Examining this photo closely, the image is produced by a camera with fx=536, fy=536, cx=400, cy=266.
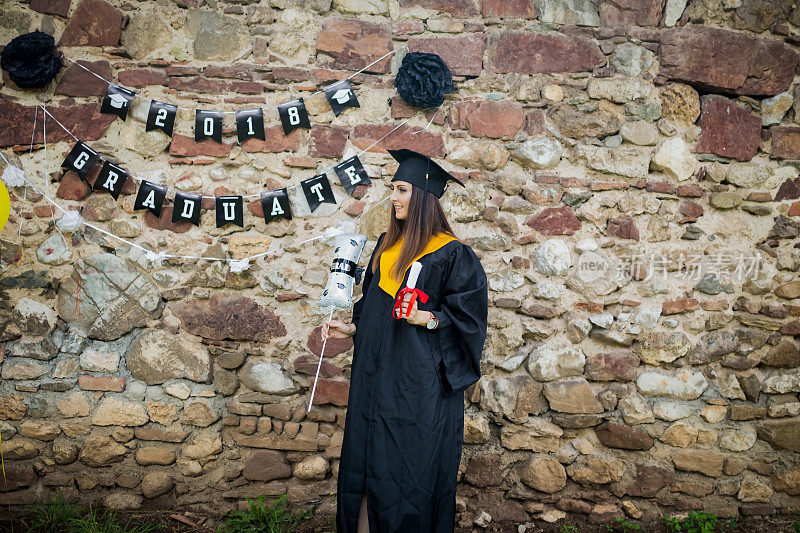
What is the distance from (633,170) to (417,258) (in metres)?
1.63

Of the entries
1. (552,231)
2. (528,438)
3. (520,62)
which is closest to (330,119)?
(520,62)

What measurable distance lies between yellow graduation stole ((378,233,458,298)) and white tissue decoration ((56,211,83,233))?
1.81m

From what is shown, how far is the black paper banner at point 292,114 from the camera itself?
3016 millimetres

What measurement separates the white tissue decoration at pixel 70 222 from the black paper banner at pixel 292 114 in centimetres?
125

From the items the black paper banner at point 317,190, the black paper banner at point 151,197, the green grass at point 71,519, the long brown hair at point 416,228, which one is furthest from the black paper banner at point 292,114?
the green grass at point 71,519

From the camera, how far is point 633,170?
312cm

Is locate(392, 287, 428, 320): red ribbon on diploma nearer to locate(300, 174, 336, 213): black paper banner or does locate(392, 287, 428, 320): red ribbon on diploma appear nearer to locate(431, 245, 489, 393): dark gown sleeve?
locate(431, 245, 489, 393): dark gown sleeve

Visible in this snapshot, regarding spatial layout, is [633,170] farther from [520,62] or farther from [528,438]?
[528,438]

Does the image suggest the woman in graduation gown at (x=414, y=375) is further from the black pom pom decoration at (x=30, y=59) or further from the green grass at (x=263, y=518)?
the black pom pom decoration at (x=30, y=59)

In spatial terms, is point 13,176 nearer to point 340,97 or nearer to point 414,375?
point 340,97

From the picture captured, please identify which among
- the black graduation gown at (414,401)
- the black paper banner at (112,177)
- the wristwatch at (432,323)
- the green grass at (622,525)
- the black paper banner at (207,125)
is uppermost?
the black paper banner at (207,125)

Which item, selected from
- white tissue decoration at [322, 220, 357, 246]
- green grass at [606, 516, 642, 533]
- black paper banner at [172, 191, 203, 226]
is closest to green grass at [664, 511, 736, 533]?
green grass at [606, 516, 642, 533]

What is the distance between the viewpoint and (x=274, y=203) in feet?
9.89

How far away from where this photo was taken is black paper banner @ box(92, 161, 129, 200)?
9.77 ft
